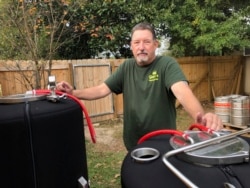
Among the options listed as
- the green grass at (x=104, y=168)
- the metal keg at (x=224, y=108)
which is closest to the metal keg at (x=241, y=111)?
the metal keg at (x=224, y=108)

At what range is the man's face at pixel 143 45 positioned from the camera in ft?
7.04

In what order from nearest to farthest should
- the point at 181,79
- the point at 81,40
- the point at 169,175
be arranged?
1. the point at 169,175
2. the point at 181,79
3. the point at 81,40

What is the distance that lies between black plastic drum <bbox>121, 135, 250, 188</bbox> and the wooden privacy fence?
17.6 ft

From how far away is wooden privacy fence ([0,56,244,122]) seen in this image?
20.4 ft

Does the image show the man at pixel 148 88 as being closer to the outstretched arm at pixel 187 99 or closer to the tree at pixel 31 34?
the outstretched arm at pixel 187 99

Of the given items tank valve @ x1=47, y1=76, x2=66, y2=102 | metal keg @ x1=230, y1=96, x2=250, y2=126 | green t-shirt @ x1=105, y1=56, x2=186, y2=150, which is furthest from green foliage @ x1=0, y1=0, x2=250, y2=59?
tank valve @ x1=47, y1=76, x2=66, y2=102

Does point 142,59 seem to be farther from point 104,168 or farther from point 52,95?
point 104,168

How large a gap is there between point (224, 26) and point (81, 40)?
4.03 m

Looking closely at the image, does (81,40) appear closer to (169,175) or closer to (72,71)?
(72,71)

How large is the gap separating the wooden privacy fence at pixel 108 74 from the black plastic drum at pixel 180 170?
5365 mm

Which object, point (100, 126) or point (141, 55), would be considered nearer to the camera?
point (141, 55)

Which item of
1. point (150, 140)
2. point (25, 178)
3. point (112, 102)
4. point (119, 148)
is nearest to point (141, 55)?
point (150, 140)

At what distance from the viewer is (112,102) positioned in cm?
784

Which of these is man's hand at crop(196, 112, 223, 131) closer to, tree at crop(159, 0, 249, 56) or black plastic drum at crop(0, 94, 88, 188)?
black plastic drum at crop(0, 94, 88, 188)
